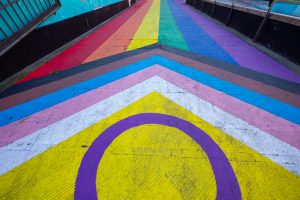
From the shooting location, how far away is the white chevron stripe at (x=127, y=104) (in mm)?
1873

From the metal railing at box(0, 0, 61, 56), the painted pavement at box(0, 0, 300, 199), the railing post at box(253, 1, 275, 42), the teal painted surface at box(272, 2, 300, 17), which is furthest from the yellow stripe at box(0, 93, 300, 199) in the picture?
the teal painted surface at box(272, 2, 300, 17)

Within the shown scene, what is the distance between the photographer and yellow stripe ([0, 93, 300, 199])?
5.12ft

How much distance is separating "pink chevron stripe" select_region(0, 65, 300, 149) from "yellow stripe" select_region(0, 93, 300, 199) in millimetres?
545

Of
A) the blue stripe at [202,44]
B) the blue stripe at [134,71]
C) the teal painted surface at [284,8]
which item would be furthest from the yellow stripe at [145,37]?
the teal painted surface at [284,8]

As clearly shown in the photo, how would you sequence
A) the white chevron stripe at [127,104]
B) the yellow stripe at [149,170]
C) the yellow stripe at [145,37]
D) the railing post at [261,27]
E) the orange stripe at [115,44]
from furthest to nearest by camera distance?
1. the yellow stripe at [145,37]
2. the orange stripe at [115,44]
3. the railing post at [261,27]
4. the white chevron stripe at [127,104]
5. the yellow stripe at [149,170]

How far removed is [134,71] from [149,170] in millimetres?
2359

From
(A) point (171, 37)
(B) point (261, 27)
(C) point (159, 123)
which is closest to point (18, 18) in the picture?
(C) point (159, 123)

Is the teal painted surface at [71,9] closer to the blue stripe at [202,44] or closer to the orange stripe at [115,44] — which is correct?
the orange stripe at [115,44]

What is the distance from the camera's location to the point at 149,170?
1.73 metres

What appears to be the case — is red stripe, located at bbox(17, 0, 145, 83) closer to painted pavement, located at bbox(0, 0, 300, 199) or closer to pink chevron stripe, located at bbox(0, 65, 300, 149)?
painted pavement, located at bbox(0, 0, 300, 199)

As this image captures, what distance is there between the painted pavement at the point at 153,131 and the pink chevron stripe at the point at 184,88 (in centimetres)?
2

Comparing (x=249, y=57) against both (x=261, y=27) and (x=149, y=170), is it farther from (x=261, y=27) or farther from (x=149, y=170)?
(x=149, y=170)

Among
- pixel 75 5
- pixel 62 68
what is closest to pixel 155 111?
pixel 62 68

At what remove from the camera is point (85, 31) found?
6.09 m
